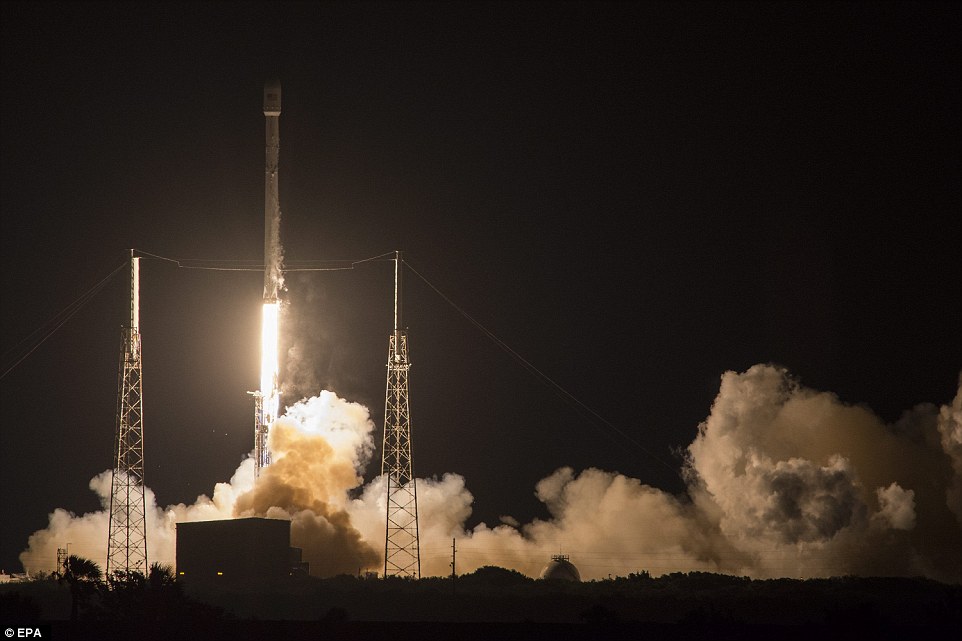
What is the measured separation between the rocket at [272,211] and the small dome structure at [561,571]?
21.9 metres

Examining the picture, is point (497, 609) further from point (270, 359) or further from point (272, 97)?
point (272, 97)

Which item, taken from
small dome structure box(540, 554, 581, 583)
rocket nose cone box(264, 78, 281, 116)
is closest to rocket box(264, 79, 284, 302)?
rocket nose cone box(264, 78, 281, 116)

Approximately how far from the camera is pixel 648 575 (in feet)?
315

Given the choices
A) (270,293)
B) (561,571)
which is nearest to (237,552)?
(270,293)

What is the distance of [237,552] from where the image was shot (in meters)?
88.0

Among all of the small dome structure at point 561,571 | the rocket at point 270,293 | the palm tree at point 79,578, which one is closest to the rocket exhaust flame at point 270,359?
the rocket at point 270,293

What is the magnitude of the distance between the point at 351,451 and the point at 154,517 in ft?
50.0

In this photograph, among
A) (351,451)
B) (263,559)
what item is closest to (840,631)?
(263,559)

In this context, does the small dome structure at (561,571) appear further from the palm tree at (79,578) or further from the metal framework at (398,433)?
the palm tree at (79,578)

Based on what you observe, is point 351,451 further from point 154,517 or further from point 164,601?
point 164,601

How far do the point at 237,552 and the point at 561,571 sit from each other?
1859 centimetres

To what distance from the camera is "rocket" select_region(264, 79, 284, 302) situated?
98000mm

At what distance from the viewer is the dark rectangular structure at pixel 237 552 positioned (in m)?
87.9

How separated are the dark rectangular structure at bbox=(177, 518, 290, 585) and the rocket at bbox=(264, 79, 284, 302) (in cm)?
1490
